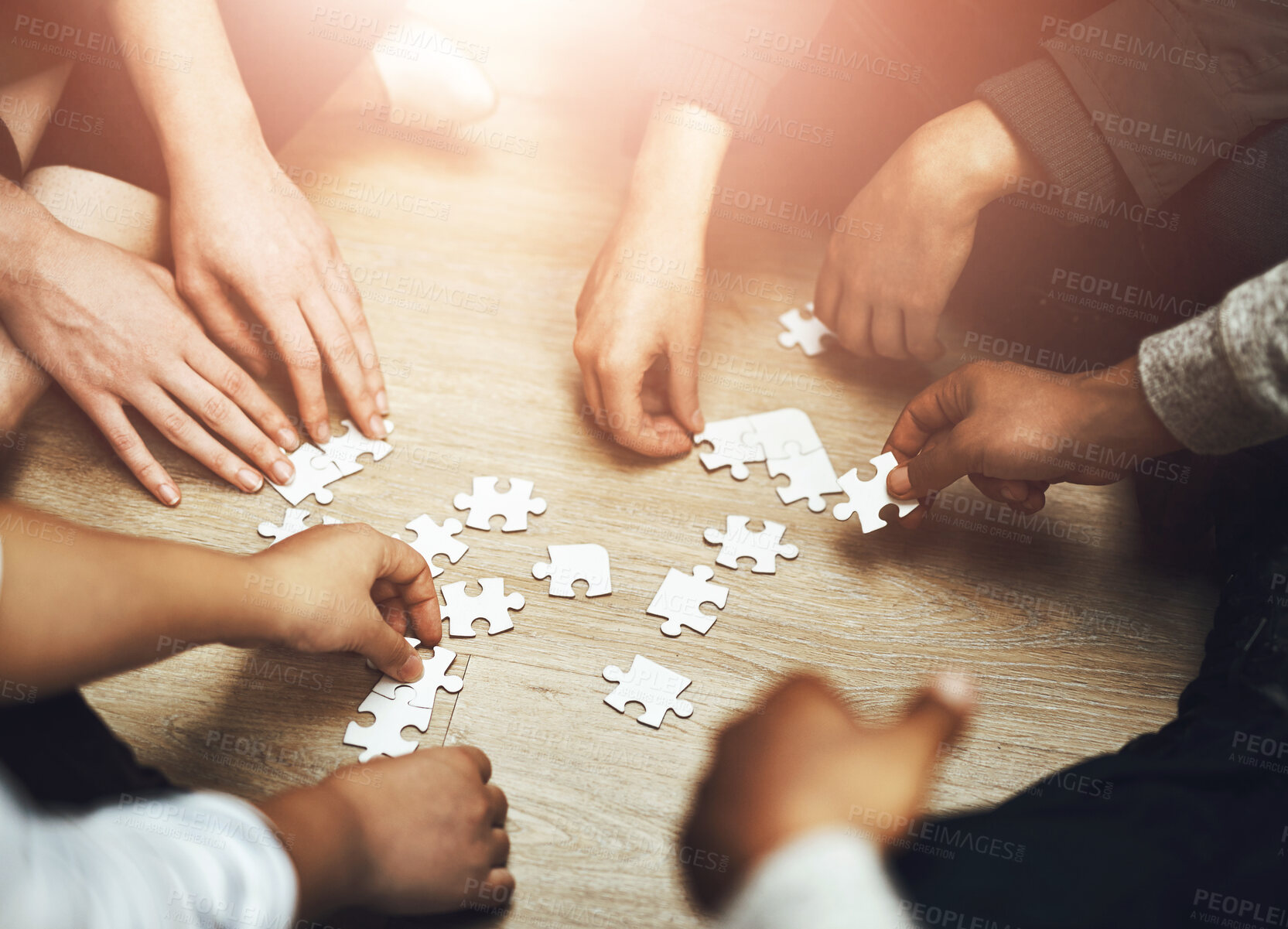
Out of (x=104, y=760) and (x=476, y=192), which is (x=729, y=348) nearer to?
(x=476, y=192)

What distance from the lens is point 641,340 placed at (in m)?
1.34

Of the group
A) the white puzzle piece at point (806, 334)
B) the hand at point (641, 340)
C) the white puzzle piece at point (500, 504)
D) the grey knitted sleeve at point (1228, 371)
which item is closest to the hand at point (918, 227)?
→ the white puzzle piece at point (806, 334)

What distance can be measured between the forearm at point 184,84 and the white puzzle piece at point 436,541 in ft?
2.42

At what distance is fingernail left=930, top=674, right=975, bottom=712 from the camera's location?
128 centimetres

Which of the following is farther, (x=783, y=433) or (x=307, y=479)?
(x=783, y=433)

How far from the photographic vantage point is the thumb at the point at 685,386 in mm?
1373

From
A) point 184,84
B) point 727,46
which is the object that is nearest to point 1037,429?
point 727,46

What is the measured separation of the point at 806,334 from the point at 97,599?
1.27 meters

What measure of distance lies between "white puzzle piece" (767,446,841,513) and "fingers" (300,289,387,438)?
2.40ft

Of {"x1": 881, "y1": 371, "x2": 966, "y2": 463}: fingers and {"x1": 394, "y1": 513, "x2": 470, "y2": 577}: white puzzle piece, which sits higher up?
{"x1": 881, "y1": 371, "x2": 966, "y2": 463}: fingers

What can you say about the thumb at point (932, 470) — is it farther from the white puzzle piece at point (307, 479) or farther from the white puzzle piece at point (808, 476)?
the white puzzle piece at point (307, 479)

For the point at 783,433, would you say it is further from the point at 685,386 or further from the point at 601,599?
the point at 601,599

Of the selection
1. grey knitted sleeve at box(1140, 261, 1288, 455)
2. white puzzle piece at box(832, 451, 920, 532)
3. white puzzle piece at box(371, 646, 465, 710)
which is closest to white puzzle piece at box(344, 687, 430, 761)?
white puzzle piece at box(371, 646, 465, 710)

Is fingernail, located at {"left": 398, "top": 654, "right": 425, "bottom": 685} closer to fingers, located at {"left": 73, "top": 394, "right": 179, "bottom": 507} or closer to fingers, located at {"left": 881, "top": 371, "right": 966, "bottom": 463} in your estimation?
fingers, located at {"left": 73, "top": 394, "right": 179, "bottom": 507}
